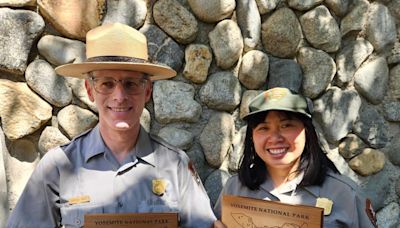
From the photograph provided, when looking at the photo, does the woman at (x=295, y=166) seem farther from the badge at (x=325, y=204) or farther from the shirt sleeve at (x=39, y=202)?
the shirt sleeve at (x=39, y=202)

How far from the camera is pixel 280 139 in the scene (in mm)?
1616

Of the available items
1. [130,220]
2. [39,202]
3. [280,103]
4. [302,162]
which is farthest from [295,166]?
[39,202]

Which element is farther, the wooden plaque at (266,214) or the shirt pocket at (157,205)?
the shirt pocket at (157,205)

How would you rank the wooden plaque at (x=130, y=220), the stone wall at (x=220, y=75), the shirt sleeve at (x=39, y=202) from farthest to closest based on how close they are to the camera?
the stone wall at (x=220, y=75)
the shirt sleeve at (x=39, y=202)
the wooden plaque at (x=130, y=220)

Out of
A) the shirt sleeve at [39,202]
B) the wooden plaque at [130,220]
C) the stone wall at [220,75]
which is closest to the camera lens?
the wooden plaque at [130,220]

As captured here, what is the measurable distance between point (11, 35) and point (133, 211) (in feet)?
2.94

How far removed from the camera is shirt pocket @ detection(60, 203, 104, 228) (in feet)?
5.11

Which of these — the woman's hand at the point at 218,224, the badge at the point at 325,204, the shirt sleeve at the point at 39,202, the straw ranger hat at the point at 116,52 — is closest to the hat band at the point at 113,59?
the straw ranger hat at the point at 116,52

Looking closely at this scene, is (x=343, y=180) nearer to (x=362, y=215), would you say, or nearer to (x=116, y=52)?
(x=362, y=215)

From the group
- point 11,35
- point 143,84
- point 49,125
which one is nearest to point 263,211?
point 143,84

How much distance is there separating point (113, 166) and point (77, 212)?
19 cm

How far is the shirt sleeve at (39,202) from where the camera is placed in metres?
1.56

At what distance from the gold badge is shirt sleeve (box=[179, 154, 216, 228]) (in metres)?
0.07

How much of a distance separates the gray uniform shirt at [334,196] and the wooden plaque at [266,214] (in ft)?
0.52
